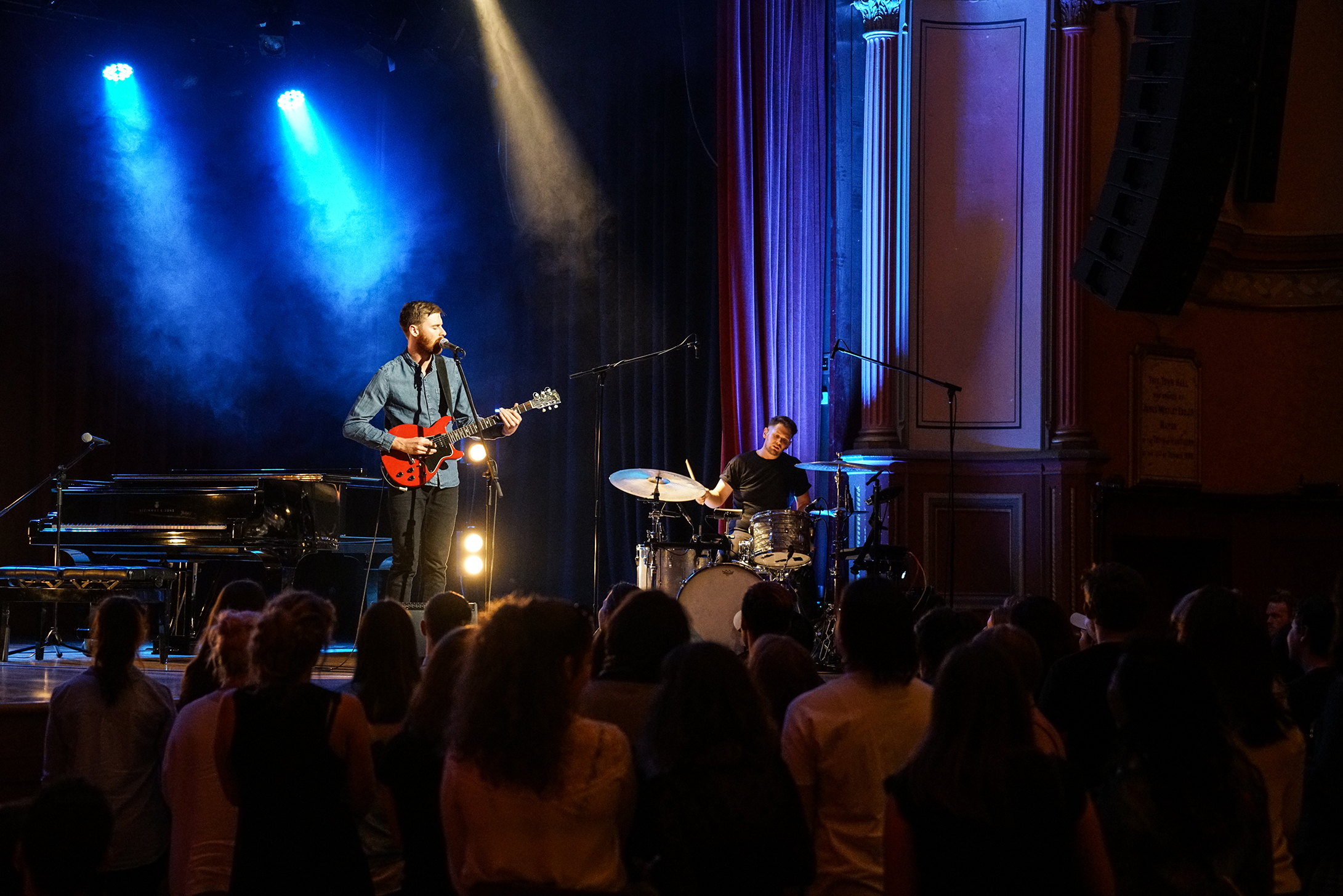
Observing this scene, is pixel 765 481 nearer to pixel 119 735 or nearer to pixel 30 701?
pixel 30 701

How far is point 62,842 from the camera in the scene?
2008mm

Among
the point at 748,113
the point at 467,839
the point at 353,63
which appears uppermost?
the point at 353,63

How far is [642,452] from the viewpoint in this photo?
10.1 meters

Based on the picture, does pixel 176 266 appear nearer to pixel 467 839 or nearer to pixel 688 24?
pixel 688 24

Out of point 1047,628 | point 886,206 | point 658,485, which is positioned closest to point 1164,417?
point 886,206

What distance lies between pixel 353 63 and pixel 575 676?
378 inches

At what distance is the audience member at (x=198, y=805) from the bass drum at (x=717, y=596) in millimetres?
4609

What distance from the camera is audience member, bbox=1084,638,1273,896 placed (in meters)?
2.25

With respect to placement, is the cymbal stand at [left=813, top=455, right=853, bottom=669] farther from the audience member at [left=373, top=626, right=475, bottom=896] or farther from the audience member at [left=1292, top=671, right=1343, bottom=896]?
the audience member at [left=373, top=626, right=475, bottom=896]

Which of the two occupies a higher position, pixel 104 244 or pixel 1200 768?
pixel 104 244

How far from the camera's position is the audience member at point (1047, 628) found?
12.6 feet

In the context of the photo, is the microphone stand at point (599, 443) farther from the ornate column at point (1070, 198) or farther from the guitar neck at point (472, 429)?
the ornate column at point (1070, 198)

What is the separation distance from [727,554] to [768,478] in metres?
0.76

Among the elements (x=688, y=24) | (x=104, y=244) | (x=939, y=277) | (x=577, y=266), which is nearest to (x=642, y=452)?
(x=577, y=266)
